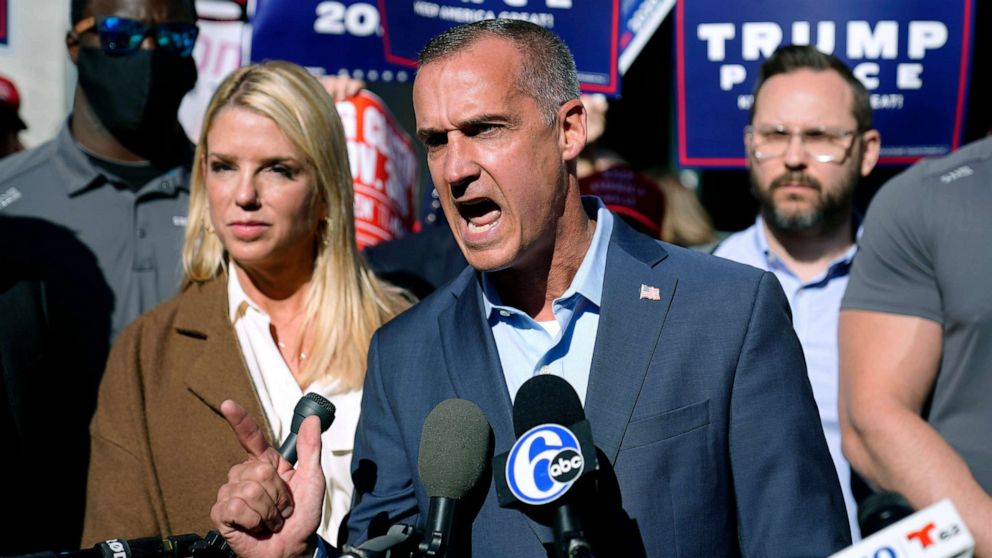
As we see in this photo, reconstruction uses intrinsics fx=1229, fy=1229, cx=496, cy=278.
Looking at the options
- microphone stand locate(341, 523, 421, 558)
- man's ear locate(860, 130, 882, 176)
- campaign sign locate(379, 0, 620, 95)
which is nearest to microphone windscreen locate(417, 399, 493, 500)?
microphone stand locate(341, 523, 421, 558)

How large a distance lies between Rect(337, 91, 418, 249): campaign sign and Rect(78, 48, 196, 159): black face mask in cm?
78

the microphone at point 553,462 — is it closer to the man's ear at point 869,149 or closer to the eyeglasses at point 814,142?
the eyeglasses at point 814,142

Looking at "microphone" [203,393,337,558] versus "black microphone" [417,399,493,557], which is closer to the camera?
"black microphone" [417,399,493,557]

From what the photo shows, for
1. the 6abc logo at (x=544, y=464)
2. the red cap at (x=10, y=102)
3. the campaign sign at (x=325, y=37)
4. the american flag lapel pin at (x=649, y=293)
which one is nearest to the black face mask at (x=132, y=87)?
the campaign sign at (x=325, y=37)

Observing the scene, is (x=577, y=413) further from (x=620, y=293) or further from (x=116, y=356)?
(x=116, y=356)

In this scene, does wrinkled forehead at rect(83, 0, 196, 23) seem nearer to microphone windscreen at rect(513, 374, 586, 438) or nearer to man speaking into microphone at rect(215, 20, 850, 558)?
man speaking into microphone at rect(215, 20, 850, 558)

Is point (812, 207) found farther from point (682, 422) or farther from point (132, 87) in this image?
point (132, 87)

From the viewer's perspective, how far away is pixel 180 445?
371 centimetres

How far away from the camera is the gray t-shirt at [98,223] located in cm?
442

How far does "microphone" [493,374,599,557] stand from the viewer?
2.16m

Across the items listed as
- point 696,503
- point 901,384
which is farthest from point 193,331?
point 901,384

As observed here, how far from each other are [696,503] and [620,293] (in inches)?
21.2

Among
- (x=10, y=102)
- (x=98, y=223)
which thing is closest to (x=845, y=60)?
(x=98, y=223)

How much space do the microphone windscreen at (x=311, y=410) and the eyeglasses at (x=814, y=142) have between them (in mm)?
2718
